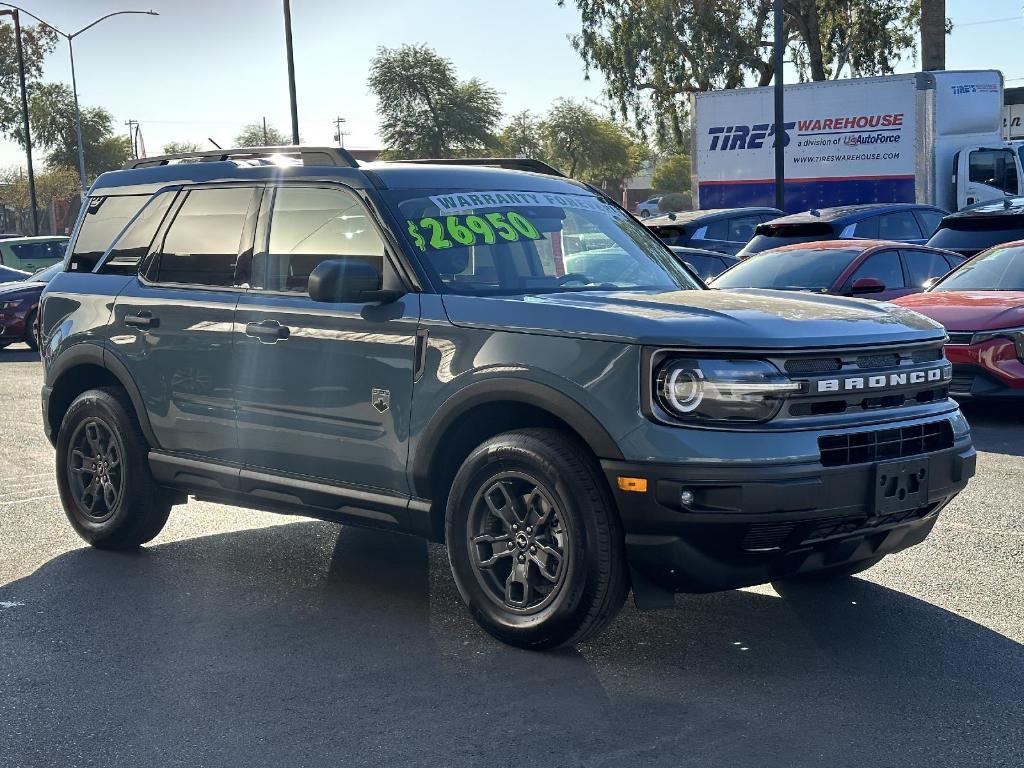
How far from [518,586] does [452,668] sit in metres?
0.40

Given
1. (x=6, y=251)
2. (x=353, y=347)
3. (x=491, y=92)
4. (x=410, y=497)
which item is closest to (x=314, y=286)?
(x=353, y=347)

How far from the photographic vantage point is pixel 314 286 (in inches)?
215

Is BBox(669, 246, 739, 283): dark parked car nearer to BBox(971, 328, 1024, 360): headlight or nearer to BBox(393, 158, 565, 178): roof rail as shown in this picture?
BBox(971, 328, 1024, 360): headlight

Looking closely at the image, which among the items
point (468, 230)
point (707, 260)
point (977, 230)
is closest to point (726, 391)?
point (468, 230)

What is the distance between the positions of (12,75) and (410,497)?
80.2 metres

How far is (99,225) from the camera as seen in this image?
7.28m

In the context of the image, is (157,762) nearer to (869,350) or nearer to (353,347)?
(353,347)

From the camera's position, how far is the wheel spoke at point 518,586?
506cm

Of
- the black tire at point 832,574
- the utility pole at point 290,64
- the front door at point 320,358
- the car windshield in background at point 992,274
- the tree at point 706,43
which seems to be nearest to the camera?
the black tire at point 832,574

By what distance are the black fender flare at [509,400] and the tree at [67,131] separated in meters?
81.2

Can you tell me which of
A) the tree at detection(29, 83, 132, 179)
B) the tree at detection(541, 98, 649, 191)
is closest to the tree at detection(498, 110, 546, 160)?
the tree at detection(541, 98, 649, 191)

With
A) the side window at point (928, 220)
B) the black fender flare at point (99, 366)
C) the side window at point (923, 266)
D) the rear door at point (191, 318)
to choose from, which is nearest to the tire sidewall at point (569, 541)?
the rear door at point (191, 318)

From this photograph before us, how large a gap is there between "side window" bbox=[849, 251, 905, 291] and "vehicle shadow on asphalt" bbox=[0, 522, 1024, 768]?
24.6 feet

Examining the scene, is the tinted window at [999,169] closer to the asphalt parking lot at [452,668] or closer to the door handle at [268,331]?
the asphalt parking lot at [452,668]
